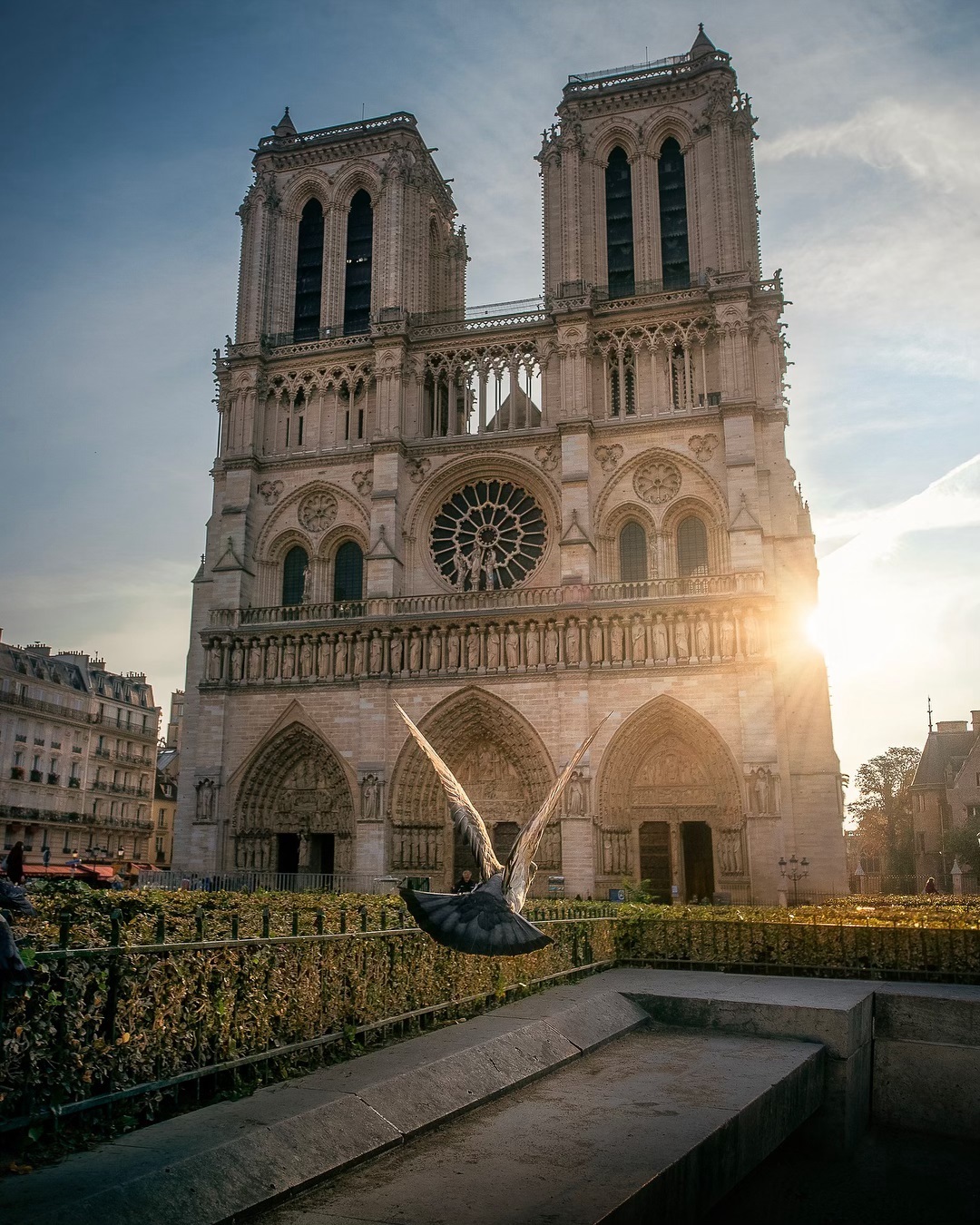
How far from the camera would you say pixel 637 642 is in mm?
25859

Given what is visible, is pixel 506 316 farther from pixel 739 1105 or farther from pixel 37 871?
pixel 739 1105

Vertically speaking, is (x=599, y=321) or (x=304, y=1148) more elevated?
(x=599, y=321)

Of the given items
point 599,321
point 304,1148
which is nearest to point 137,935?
point 304,1148

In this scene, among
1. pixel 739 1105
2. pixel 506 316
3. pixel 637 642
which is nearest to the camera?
pixel 739 1105

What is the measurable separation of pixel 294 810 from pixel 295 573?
22.2 feet

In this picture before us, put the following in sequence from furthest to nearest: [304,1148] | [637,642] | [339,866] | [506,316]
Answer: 1. [506,316]
2. [339,866]
3. [637,642]
4. [304,1148]

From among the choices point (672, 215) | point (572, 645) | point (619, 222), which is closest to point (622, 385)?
point (619, 222)

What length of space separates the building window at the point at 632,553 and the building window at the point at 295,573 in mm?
8903

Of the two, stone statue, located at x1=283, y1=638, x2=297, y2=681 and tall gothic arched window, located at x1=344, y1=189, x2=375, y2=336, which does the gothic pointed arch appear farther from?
tall gothic arched window, located at x1=344, y1=189, x2=375, y2=336

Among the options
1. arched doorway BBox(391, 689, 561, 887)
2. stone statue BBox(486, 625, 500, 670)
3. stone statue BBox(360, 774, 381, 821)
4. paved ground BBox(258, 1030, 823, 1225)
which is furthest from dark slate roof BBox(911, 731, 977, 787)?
paved ground BBox(258, 1030, 823, 1225)

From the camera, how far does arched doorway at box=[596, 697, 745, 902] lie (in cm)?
2528

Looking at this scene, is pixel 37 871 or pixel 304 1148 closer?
pixel 304 1148

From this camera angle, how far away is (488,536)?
29.2 m

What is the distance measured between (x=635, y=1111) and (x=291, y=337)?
2837 centimetres
